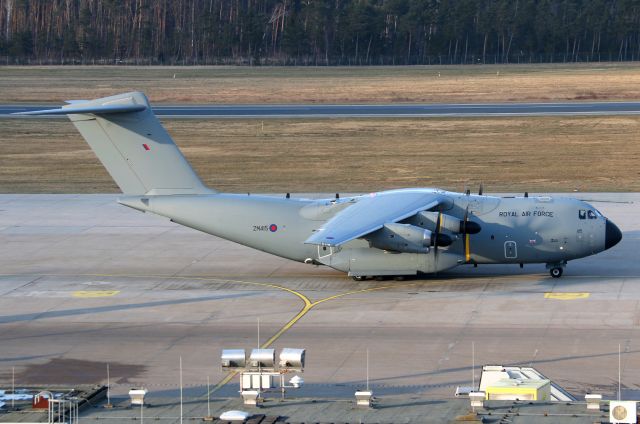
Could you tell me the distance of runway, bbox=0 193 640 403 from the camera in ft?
89.7

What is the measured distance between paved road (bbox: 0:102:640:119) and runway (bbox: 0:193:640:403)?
1858 inches

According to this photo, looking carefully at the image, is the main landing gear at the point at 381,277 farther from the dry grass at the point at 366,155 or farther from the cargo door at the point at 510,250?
the dry grass at the point at 366,155

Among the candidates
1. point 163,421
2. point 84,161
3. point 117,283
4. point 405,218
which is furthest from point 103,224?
point 163,421

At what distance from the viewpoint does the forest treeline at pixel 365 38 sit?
17675cm

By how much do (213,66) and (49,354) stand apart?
141202 mm

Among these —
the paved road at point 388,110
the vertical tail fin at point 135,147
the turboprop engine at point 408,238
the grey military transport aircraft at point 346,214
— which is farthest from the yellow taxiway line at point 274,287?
the paved road at point 388,110

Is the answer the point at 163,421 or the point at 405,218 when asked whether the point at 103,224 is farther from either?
the point at 163,421

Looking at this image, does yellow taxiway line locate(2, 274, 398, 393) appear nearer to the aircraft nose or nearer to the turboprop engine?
the turboprop engine

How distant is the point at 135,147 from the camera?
125 feet

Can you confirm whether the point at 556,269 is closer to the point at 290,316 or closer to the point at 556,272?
the point at 556,272

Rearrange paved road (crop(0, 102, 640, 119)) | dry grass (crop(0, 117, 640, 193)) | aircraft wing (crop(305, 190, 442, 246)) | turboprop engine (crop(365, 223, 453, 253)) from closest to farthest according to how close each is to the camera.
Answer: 1. aircraft wing (crop(305, 190, 442, 246))
2. turboprop engine (crop(365, 223, 453, 253))
3. dry grass (crop(0, 117, 640, 193))
4. paved road (crop(0, 102, 640, 119))

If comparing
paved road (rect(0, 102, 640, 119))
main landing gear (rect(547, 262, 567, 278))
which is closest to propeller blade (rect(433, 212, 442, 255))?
main landing gear (rect(547, 262, 567, 278))

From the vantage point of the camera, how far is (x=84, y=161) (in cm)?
6906

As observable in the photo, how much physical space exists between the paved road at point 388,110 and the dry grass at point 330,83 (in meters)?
5.62
